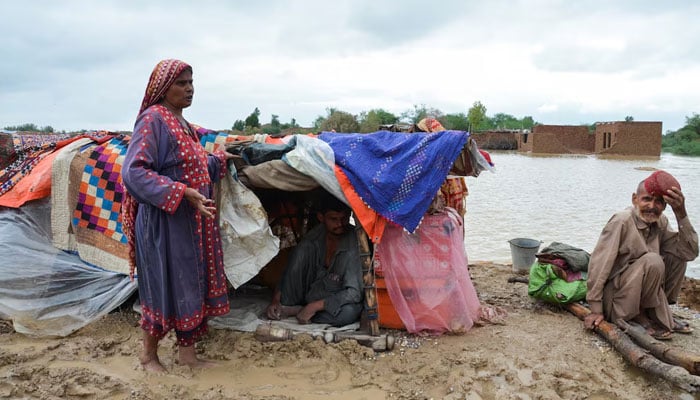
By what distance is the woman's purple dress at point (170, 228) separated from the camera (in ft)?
8.43

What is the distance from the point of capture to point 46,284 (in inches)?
146

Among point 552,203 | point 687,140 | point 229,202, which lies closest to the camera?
point 229,202

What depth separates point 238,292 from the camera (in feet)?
14.7

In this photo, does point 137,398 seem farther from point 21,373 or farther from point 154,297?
point 21,373

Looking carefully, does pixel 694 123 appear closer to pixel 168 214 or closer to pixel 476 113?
pixel 476 113

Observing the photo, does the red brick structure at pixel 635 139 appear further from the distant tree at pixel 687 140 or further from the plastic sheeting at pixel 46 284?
the plastic sheeting at pixel 46 284

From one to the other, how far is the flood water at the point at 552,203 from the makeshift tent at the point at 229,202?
13.3ft

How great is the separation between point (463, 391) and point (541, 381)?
0.50 meters

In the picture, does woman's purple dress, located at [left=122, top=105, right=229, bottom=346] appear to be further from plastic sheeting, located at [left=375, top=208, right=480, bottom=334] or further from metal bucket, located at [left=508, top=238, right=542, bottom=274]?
metal bucket, located at [left=508, top=238, right=542, bottom=274]

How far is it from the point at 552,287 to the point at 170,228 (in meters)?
3.11

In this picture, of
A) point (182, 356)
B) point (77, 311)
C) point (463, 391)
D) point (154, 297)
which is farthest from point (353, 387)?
point (77, 311)

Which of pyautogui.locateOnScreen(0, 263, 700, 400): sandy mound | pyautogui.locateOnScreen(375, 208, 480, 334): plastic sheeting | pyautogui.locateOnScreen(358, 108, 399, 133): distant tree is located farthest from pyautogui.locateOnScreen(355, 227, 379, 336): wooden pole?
Answer: pyautogui.locateOnScreen(358, 108, 399, 133): distant tree

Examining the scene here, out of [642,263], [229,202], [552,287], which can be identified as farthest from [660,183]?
[229,202]

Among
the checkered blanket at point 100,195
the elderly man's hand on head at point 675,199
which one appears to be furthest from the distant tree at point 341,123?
the elderly man's hand on head at point 675,199
